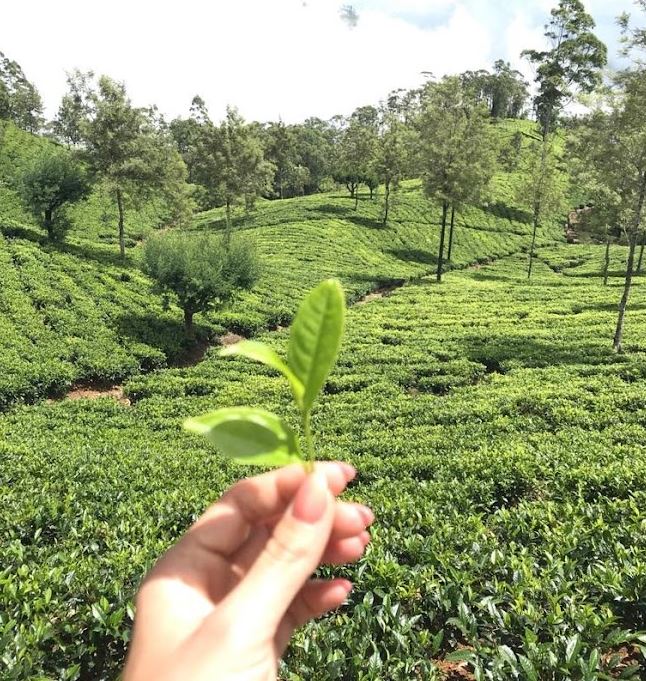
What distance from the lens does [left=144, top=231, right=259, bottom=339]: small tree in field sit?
718 inches

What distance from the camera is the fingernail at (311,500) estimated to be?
4.63 feet

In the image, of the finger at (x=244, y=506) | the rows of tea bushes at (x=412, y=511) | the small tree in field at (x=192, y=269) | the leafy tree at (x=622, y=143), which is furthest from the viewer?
the small tree in field at (x=192, y=269)

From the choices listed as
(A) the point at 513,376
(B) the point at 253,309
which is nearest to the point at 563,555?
(A) the point at 513,376

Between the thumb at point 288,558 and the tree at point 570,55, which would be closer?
the thumb at point 288,558

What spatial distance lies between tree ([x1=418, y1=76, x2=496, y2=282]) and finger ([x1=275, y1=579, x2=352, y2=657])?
107ft

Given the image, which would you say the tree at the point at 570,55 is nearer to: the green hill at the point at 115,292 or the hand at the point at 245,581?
the green hill at the point at 115,292

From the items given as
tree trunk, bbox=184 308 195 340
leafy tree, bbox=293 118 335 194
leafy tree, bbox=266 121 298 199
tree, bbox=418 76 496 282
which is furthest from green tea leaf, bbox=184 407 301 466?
leafy tree, bbox=293 118 335 194

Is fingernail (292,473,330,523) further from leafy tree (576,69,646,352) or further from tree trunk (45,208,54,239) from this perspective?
tree trunk (45,208,54,239)

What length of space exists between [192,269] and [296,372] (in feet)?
58.2

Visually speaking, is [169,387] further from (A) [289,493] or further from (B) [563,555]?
(A) [289,493]

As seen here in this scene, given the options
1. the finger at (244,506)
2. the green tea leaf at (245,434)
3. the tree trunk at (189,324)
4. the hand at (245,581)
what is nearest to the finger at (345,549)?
the hand at (245,581)

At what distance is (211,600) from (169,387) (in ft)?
43.8

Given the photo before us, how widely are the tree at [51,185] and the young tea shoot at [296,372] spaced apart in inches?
1039

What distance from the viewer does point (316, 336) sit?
1.27m
